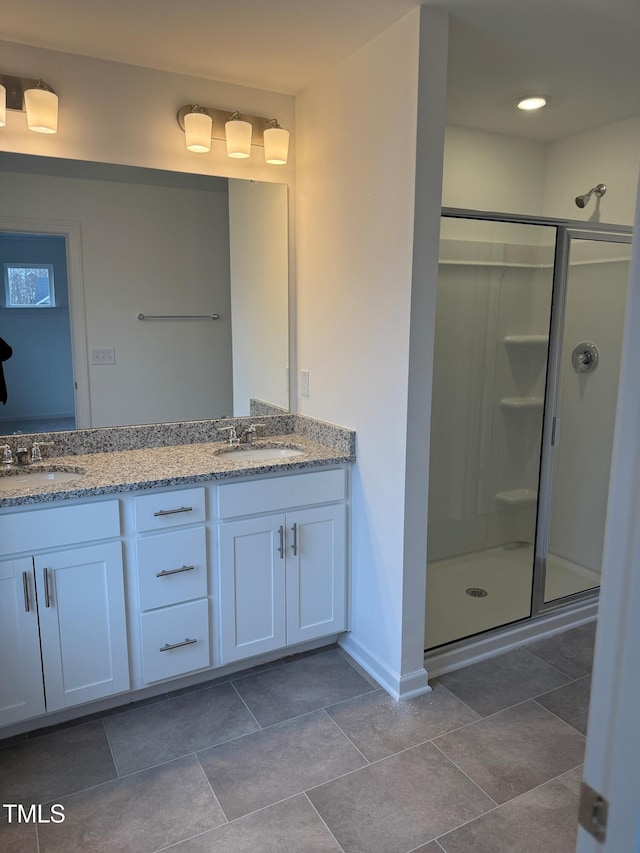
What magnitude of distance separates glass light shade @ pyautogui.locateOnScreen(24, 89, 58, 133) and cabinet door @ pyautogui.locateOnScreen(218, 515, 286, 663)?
1.60 meters

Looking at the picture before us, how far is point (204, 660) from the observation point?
7.80 feet

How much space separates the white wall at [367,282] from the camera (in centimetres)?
216

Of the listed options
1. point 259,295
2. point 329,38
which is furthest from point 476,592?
point 329,38

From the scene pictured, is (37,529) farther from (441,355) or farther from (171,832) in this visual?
(441,355)

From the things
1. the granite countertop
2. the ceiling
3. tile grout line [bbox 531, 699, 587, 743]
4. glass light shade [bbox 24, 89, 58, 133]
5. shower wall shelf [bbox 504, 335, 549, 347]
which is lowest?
tile grout line [bbox 531, 699, 587, 743]

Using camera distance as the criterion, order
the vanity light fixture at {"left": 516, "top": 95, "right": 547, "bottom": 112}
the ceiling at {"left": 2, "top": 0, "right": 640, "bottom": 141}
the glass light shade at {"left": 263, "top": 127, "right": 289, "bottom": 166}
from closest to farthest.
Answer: the ceiling at {"left": 2, "top": 0, "right": 640, "bottom": 141} → the glass light shade at {"left": 263, "top": 127, "right": 289, "bottom": 166} → the vanity light fixture at {"left": 516, "top": 95, "right": 547, "bottom": 112}

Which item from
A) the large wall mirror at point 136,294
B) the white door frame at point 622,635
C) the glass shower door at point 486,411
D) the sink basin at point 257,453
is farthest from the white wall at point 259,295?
the white door frame at point 622,635

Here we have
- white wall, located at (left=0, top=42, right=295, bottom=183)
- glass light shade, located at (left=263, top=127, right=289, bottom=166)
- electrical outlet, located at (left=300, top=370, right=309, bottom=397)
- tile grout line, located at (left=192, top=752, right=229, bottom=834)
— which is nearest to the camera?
tile grout line, located at (left=192, top=752, right=229, bottom=834)

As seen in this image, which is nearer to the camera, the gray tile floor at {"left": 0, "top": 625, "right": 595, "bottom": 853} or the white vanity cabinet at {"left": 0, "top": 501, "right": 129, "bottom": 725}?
the gray tile floor at {"left": 0, "top": 625, "right": 595, "bottom": 853}

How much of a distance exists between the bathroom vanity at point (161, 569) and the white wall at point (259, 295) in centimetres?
35

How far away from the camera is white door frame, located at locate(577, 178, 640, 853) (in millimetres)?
541

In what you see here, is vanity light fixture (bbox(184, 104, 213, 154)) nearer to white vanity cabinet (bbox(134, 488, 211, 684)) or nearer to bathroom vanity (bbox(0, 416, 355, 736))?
bathroom vanity (bbox(0, 416, 355, 736))

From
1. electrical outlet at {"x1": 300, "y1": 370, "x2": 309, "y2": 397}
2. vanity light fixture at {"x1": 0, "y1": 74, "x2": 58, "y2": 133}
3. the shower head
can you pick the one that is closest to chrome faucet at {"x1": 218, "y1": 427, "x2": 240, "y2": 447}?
electrical outlet at {"x1": 300, "y1": 370, "x2": 309, "y2": 397}

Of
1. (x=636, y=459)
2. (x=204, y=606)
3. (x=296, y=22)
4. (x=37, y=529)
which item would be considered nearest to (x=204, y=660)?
(x=204, y=606)
